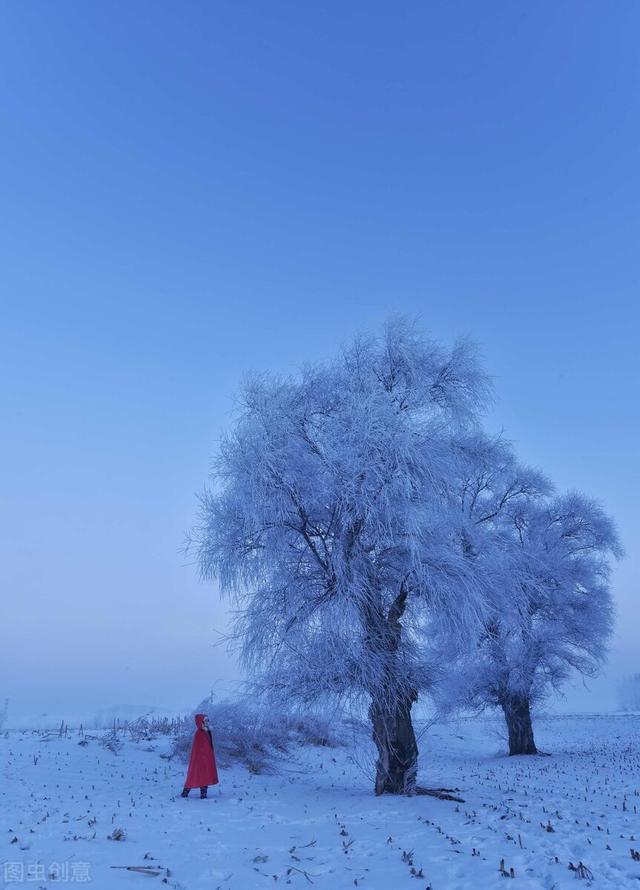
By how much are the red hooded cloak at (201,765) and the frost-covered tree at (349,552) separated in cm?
184

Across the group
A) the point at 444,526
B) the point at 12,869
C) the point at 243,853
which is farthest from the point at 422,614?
the point at 12,869

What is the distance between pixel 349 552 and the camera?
537 inches

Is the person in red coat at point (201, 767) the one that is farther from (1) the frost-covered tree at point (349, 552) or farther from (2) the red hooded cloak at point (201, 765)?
(1) the frost-covered tree at point (349, 552)

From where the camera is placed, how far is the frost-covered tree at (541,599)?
70.8ft

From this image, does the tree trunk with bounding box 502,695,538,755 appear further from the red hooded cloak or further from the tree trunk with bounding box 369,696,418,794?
the red hooded cloak

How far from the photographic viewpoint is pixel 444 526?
1371cm

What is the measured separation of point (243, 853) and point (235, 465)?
7479mm

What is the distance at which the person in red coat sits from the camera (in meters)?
13.0

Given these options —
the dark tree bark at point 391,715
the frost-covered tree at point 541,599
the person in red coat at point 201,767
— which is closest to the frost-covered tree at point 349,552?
the dark tree bark at point 391,715

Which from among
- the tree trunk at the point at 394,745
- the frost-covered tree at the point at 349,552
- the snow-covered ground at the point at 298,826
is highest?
the frost-covered tree at the point at 349,552

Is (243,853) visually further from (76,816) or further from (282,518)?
(282,518)

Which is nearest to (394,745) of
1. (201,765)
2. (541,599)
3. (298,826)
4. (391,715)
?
(391,715)

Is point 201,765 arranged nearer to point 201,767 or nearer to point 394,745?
point 201,767

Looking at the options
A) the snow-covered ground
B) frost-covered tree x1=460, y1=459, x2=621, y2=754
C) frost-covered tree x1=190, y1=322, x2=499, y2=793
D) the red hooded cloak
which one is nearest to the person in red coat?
the red hooded cloak
